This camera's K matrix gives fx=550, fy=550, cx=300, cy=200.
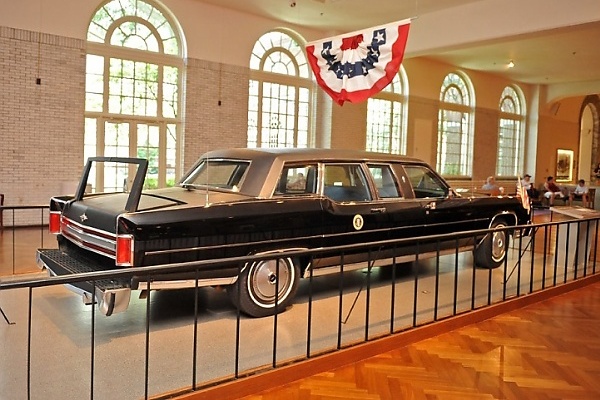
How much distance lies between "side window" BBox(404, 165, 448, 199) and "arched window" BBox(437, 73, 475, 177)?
13.0 m

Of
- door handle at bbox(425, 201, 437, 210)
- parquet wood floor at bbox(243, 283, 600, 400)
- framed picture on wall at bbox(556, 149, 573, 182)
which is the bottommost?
parquet wood floor at bbox(243, 283, 600, 400)

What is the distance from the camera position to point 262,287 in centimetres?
471

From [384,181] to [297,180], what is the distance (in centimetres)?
120

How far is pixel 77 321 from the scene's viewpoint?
448cm

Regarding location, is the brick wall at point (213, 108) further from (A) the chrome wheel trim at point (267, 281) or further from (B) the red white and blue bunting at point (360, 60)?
(A) the chrome wheel trim at point (267, 281)

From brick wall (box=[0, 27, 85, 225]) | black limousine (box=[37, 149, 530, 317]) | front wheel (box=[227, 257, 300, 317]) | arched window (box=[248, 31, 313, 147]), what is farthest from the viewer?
arched window (box=[248, 31, 313, 147])

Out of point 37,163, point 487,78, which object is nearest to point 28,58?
point 37,163

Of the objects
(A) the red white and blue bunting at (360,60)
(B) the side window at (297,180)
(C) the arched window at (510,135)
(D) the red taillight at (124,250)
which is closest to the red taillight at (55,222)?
(D) the red taillight at (124,250)

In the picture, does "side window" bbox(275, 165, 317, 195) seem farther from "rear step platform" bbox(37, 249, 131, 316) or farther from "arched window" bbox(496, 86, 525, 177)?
"arched window" bbox(496, 86, 525, 177)

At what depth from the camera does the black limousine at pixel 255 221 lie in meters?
4.09

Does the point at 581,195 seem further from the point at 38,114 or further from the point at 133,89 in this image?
the point at 38,114

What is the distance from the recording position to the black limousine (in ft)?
13.4

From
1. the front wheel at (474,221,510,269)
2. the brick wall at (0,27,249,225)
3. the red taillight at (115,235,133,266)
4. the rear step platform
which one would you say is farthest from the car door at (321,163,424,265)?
the brick wall at (0,27,249,225)

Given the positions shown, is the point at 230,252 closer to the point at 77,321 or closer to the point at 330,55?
the point at 77,321
